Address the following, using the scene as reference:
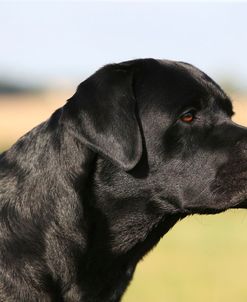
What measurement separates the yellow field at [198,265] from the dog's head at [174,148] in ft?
2.80

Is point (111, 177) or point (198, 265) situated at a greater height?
point (111, 177)

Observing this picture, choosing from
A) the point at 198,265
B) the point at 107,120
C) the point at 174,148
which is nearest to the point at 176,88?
the point at 174,148

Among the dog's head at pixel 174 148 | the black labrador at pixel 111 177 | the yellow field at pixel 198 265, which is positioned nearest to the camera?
the black labrador at pixel 111 177

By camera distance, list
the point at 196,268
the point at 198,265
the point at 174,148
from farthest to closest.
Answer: the point at 198,265 < the point at 196,268 < the point at 174,148

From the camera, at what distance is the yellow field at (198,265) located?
33.6 ft

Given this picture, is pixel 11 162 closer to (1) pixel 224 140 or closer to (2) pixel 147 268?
(1) pixel 224 140

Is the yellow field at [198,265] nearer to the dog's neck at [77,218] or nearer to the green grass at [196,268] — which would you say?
the green grass at [196,268]

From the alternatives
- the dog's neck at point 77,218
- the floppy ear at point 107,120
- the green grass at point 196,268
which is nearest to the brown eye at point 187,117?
the floppy ear at point 107,120

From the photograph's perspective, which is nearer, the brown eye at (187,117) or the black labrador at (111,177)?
the black labrador at (111,177)

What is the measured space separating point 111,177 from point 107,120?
→ 1.41ft

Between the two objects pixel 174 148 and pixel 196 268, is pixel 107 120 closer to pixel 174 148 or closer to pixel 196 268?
pixel 174 148

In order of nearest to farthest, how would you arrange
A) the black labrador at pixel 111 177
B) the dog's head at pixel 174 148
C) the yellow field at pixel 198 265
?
the black labrador at pixel 111 177 < the dog's head at pixel 174 148 < the yellow field at pixel 198 265

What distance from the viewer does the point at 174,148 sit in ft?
17.8

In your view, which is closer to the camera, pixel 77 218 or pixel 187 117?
pixel 77 218
